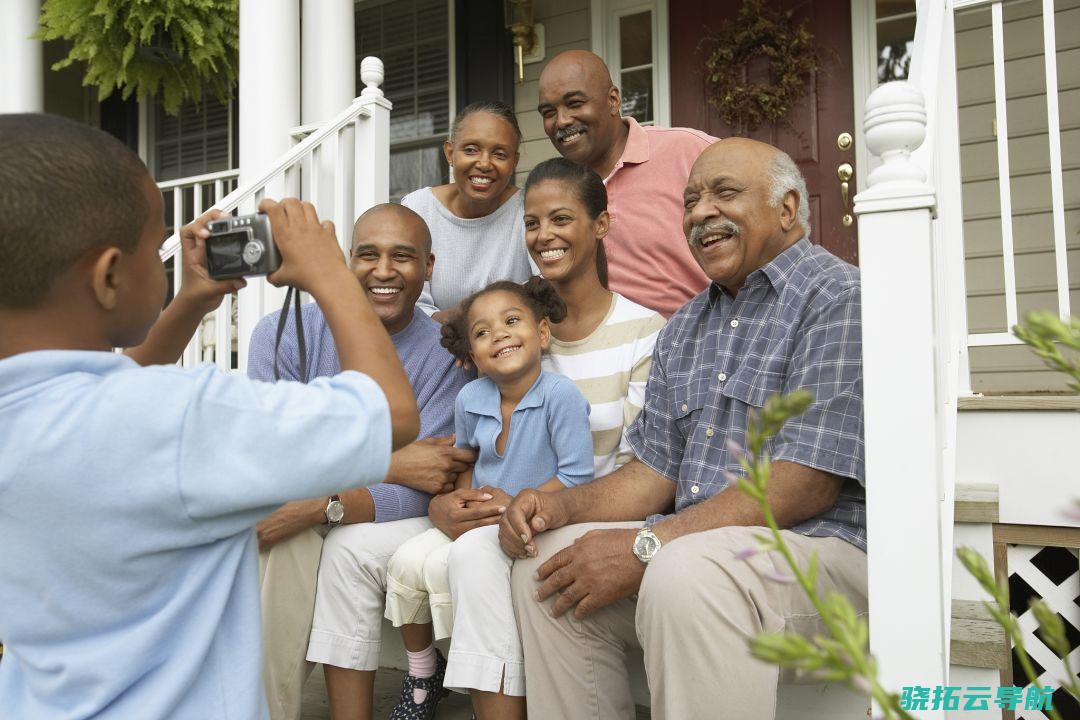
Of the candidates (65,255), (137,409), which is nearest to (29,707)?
(137,409)

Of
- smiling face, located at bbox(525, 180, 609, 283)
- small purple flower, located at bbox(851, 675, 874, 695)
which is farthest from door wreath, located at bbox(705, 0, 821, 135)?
small purple flower, located at bbox(851, 675, 874, 695)

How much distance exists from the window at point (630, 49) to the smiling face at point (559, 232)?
2388 mm

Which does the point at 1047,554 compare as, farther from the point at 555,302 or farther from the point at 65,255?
the point at 65,255

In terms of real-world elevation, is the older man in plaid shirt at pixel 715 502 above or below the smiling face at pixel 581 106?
below

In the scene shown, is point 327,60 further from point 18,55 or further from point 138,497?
point 138,497

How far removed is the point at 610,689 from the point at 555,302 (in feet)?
3.40

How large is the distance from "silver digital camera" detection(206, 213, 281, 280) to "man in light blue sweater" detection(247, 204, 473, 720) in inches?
27.6

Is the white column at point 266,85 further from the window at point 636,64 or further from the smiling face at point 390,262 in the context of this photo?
the window at point 636,64

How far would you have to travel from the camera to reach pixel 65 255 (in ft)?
3.30

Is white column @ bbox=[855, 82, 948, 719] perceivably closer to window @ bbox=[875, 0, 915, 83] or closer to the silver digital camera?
the silver digital camera

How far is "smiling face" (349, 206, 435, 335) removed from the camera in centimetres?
250

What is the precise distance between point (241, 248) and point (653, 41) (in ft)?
12.9

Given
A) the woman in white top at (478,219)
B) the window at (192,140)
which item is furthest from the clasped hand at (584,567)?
the window at (192,140)

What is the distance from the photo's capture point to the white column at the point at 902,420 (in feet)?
4.29
